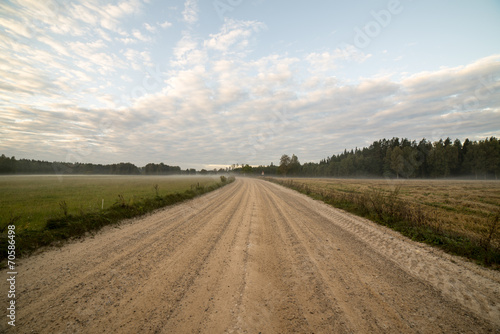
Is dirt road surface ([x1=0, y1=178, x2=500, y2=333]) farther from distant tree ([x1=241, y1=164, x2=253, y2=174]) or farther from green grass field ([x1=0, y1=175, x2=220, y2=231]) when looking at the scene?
distant tree ([x1=241, y1=164, x2=253, y2=174])

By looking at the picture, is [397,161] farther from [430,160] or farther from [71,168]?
[71,168]

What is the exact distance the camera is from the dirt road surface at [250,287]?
3.07 metres

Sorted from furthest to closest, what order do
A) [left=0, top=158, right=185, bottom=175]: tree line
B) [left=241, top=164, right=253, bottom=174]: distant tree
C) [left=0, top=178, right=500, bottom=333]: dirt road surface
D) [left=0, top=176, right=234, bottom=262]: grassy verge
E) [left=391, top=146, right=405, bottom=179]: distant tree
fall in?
[left=241, top=164, right=253, bottom=174]: distant tree → [left=0, top=158, right=185, bottom=175]: tree line → [left=391, top=146, right=405, bottom=179]: distant tree → [left=0, top=176, right=234, bottom=262]: grassy verge → [left=0, top=178, right=500, bottom=333]: dirt road surface

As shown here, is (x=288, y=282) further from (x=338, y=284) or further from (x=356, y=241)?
(x=356, y=241)

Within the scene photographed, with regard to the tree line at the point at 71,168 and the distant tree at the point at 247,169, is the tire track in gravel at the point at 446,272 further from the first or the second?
the distant tree at the point at 247,169

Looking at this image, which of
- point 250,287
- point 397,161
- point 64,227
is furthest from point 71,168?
point 397,161

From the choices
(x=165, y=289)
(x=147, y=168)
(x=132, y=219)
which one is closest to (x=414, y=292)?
(x=165, y=289)

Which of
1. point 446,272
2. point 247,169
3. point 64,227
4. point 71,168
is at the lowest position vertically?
point 446,272

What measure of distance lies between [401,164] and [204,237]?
88.7 metres

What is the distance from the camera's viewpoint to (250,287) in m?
4.12

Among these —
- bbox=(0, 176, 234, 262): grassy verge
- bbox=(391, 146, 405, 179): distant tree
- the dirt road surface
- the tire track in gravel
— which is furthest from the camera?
bbox=(391, 146, 405, 179): distant tree

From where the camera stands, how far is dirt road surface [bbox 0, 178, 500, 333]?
3066mm

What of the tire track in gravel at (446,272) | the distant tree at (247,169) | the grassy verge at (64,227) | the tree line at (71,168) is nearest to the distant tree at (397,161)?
the tire track in gravel at (446,272)

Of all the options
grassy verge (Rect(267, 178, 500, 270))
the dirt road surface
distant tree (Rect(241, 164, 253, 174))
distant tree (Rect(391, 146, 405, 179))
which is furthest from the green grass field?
distant tree (Rect(241, 164, 253, 174))
